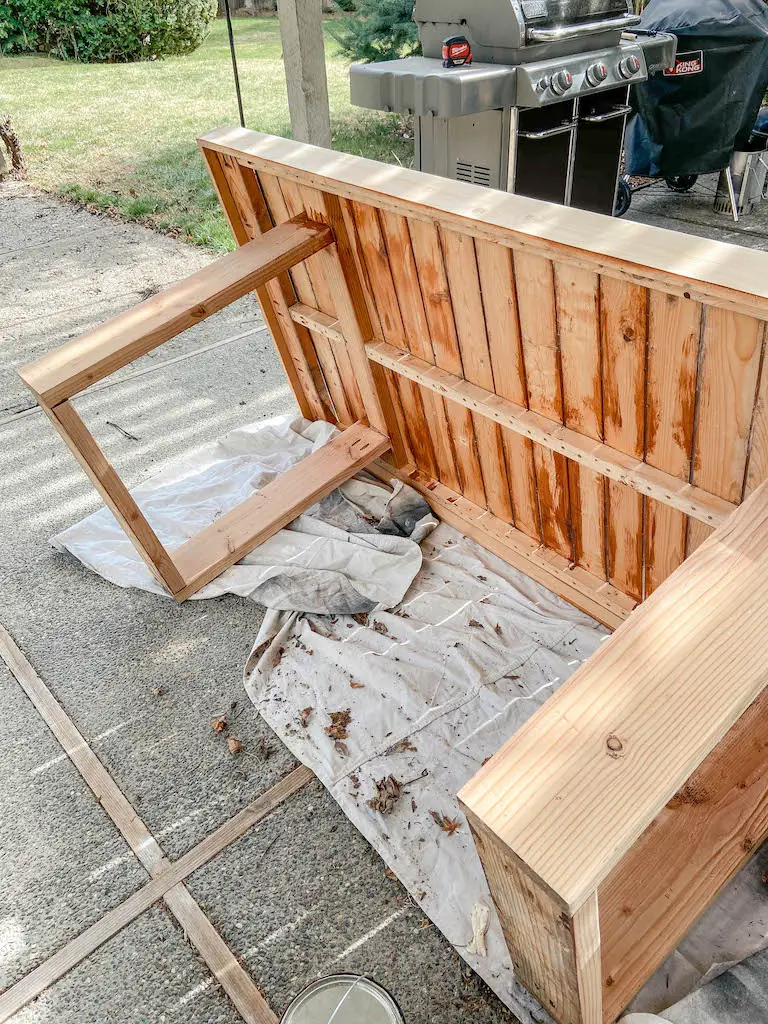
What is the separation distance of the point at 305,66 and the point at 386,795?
4.20 m

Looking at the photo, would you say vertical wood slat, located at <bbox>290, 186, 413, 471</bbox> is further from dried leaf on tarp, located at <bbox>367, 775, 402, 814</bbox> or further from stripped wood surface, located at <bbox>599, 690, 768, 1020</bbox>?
stripped wood surface, located at <bbox>599, 690, 768, 1020</bbox>

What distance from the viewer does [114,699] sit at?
2.32m

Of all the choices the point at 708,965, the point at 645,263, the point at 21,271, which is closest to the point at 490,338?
the point at 645,263

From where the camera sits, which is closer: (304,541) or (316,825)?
(316,825)

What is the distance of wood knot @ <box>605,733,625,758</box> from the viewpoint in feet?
3.29

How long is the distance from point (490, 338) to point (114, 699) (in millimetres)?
1643

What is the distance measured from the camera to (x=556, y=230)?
160 cm

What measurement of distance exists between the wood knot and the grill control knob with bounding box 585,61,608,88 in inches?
162

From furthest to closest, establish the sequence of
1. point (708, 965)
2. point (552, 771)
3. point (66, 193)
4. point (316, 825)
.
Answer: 1. point (66, 193)
2. point (316, 825)
3. point (708, 965)
4. point (552, 771)

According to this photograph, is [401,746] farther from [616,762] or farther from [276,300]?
[276,300]

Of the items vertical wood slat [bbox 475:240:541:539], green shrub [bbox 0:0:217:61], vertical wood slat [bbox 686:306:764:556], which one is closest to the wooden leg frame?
vertical wood slat [bbox 475:240:541:539]

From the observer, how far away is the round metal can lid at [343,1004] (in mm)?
1478

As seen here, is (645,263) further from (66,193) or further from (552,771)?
(66,193)

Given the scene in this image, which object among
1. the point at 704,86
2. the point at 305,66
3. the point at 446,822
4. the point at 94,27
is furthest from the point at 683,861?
the point at 94,27
